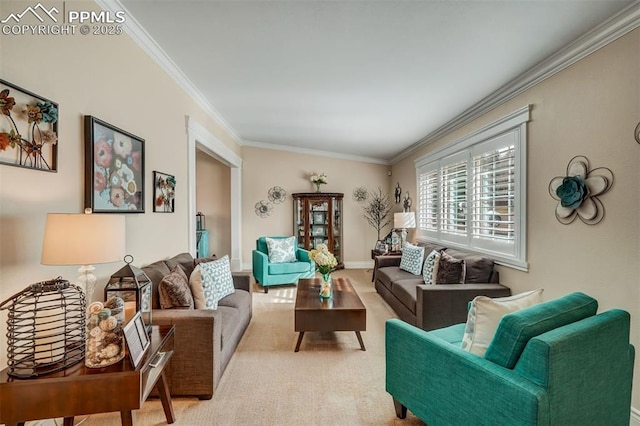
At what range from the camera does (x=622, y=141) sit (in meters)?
1.98

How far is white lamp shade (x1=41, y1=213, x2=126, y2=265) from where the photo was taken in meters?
1.42

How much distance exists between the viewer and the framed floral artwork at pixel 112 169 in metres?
1.99

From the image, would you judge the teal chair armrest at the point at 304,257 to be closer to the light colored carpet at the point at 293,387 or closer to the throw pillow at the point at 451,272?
the light colored carpet at the point at 293,387

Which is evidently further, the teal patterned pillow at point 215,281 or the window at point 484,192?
the window at point 484,192

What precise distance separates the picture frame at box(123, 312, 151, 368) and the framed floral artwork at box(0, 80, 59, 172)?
37.2 inches

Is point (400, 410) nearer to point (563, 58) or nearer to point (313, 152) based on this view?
point (563, 58)

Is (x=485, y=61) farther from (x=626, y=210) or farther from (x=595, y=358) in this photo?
(x=595, y=358)

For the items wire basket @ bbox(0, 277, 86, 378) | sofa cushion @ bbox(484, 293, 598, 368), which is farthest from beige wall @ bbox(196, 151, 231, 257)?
sofa cushion @ bbox(484, 293, 598, 368)

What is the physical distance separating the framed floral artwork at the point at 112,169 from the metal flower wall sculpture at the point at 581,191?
336 centimetres

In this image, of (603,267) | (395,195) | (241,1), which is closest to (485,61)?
(603,267)

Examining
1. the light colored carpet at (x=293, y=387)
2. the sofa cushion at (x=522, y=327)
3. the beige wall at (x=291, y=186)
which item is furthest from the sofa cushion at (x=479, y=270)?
the beige wall at (x=291, y=186)

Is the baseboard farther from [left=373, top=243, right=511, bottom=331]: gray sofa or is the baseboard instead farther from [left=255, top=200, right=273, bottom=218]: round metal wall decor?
[left=255, top=200, right=273, bottom=218]: round metal wall decor

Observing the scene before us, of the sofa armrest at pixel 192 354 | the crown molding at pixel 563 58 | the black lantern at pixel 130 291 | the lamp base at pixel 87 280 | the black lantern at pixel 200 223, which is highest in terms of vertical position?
the crown molding at pixel 563 58

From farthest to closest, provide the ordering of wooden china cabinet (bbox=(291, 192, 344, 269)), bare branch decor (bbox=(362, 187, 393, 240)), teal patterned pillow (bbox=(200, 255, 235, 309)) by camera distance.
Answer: bare branch decor (bbox=(362, 187, 393, 240)) < wooden china cabinet (bbox=(291, 192, 344, 269)) < teal patterned pillow (bbox=(200, 255, 235, 309))
